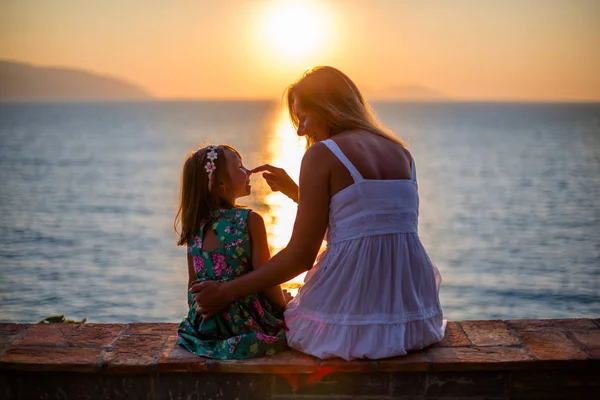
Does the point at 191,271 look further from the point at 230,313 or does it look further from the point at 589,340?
the point at 589,340

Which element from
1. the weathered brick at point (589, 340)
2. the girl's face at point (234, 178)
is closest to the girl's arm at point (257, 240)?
the girl's face at point (234, 178)

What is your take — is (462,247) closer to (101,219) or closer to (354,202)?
(101,219)

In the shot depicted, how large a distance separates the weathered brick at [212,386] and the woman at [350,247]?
0.22 m

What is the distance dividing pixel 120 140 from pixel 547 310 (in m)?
39.5

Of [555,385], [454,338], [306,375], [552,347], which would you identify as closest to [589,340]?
[552,347]

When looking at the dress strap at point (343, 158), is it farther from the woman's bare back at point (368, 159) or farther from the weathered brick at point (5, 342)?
the weathered brick at point (5, 342)

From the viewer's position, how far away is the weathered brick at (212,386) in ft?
9.71

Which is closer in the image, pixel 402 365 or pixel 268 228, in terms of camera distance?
pixel 402 365

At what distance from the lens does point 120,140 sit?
155 feet

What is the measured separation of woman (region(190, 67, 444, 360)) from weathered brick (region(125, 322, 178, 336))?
40cm

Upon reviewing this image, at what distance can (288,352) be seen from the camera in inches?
120

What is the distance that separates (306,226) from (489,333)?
3.18 ft

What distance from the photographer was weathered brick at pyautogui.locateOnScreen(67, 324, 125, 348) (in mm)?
3230

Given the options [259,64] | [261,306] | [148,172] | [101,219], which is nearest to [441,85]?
[259,64]
